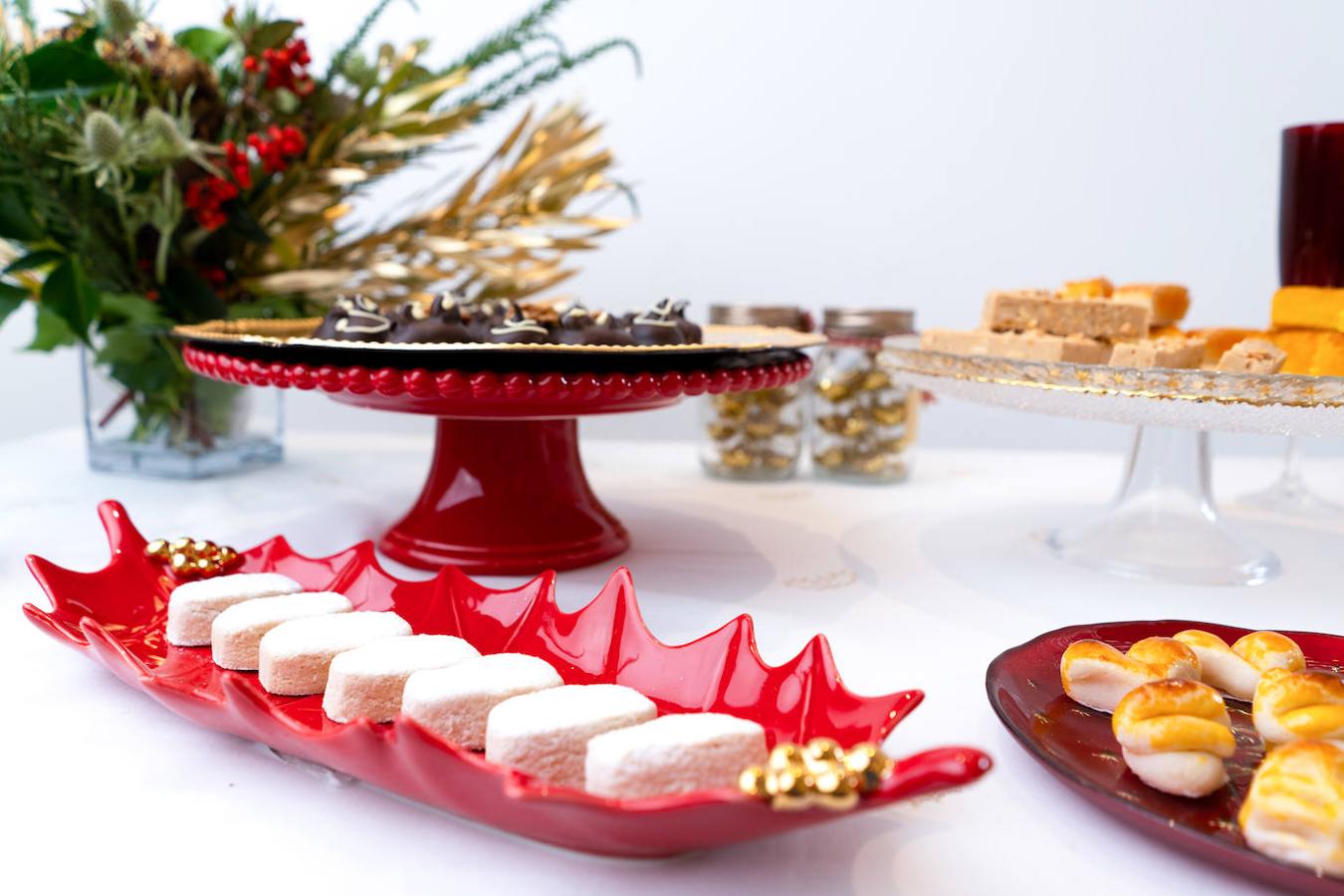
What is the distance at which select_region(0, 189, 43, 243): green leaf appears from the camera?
836 mm

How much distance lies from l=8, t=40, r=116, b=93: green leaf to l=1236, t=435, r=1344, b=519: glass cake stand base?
1.12 meters

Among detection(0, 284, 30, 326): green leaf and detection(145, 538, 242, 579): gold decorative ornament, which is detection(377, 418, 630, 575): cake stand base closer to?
detection(145, 538, 242, 579): gold decorative ornament

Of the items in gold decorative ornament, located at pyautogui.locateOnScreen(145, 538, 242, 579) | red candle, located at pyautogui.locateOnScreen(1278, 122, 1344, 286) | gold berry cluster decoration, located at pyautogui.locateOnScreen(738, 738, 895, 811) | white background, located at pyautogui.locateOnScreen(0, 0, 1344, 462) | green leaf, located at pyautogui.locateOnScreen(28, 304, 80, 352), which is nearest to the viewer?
gold berry cluster decoration, located at pyautogui.locateOnScreen(738, 738, 895, 811)

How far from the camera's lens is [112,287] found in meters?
0.92

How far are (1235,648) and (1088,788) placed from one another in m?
0.15

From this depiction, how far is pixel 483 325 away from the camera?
66 centimetres

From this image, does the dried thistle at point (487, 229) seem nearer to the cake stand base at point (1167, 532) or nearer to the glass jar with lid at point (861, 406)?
the glass jar with lid at point (861, 406)

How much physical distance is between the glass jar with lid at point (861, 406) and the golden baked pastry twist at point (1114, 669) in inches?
24.8

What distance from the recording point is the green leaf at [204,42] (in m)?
0.96

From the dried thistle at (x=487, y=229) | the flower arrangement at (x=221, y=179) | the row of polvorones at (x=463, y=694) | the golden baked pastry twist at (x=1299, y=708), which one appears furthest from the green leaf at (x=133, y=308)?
the golden baked pastry twist at (x=1299, y=708)

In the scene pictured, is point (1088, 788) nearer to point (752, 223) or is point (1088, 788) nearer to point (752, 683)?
point (752, 683)

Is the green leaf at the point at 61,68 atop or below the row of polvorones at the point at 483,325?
atop

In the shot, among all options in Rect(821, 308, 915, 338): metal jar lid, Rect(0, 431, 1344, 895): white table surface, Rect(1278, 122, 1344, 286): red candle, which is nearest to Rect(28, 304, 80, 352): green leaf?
Rect(0, 431, 1344, 895): white table surface

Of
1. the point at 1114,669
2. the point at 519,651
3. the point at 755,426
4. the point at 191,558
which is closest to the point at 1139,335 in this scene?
the point at 755,426
